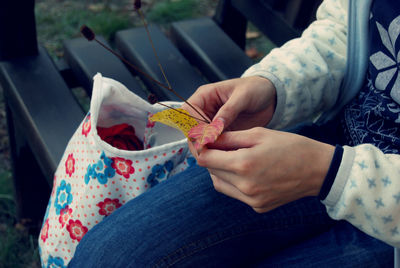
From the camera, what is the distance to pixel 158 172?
40.6 inches

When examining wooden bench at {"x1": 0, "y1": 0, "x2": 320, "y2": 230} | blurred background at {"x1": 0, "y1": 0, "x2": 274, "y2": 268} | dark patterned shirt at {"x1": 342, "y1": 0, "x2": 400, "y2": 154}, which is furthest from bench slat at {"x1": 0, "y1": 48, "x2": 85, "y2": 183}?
dark patterned shirt at {"x1": 342, "y1": 0, "x2": 400, "y2": 154}

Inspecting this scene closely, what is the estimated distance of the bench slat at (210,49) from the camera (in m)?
1.49

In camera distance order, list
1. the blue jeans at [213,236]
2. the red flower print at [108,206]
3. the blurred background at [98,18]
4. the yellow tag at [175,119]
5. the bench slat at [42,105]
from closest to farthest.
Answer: the yellow tag at [175,119], the blue jeans at [213,236], the red flower print at [108,206], the bench slat at [42,105], the blurred background at [98,18]

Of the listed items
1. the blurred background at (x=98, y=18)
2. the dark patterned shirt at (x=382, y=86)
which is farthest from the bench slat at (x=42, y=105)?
the dark patterned shirt at (x=382, y=86)

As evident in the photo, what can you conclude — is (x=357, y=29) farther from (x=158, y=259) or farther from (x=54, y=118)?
(x=54, y=118)

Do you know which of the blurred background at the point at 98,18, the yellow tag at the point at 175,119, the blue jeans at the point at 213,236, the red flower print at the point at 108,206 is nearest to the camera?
the yellow tag at the point at 175,119

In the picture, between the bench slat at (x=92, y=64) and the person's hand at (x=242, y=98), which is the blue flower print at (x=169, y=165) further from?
the bench slat at (x=92, y=64)

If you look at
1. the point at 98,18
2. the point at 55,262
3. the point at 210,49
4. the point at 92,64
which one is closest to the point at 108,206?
the point at 55,262

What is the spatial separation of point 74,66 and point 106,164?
638 mm

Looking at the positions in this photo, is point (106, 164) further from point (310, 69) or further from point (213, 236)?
point (310, 69)

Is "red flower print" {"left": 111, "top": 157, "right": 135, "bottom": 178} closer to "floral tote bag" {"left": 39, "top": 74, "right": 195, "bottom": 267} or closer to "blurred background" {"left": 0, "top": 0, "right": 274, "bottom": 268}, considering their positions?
"floral tote bag" {"left": 39, "top": 74, "right": 195, "bottom": 267}

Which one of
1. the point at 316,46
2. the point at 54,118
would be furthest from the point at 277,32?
Result: the point at 54,118

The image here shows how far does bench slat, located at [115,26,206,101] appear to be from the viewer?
1411 millimetres

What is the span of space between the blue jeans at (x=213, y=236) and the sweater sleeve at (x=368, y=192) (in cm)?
10
